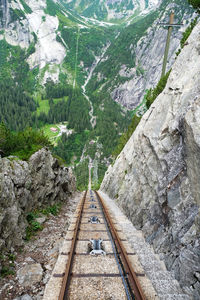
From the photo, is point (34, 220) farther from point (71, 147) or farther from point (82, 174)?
point (71, 147)

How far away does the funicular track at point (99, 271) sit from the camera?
21.6 feet

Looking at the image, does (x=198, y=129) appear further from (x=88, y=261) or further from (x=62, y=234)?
(x=62, y=234)

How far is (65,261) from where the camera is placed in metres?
8.09

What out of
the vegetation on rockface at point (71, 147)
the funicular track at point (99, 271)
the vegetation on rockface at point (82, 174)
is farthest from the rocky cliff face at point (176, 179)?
the vegetation on rockface at point (71, 147)

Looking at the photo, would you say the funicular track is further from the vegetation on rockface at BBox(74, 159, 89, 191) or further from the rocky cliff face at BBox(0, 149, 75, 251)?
the vegetation on rockface at BBox(74, 159, 89, 191)

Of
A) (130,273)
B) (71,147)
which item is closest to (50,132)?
(71,147)

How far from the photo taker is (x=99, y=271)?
7.70 metres

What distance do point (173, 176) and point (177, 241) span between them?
2.96m

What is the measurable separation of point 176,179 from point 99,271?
5.40 meters

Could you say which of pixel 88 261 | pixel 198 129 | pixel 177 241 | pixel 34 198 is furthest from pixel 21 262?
pixel 198 129

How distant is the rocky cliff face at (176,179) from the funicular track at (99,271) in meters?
1.85

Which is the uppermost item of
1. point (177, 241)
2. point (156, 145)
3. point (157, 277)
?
point (156, 145)

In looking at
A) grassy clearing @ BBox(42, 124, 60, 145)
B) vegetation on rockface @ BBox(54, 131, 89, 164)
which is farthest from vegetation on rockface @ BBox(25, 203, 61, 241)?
grassy clearing @ BBox(42, 124, 60, 145)

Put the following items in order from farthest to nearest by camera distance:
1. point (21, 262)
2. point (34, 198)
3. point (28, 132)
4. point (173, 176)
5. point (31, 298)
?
point (28, 132)
point (34, 198)
point (173, 176)
point (21, 262)
point (31, 298)
